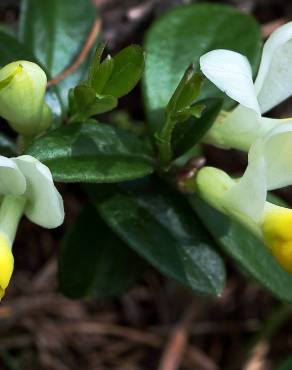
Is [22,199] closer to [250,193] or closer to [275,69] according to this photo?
[250,193]

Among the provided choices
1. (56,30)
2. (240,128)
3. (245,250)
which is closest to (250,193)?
(240,128)

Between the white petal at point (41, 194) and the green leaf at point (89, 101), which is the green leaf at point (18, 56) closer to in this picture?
the green leaf at point (89, 101)

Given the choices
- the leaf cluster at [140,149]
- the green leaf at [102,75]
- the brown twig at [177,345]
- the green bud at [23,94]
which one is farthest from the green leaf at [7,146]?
the brown twig at [177,345]

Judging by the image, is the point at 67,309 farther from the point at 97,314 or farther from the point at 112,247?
the point at 112,247

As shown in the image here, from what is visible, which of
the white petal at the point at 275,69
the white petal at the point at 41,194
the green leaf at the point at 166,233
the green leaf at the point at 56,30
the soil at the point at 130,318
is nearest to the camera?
the white petal at the point at 41,194

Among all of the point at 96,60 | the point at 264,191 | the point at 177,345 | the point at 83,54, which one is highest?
the point at 96,60

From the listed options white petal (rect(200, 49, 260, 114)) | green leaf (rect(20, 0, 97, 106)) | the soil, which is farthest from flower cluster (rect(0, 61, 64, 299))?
the soil
